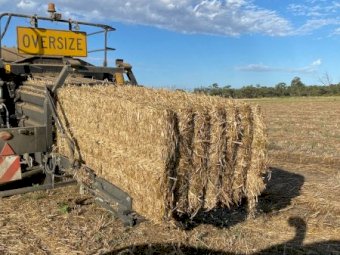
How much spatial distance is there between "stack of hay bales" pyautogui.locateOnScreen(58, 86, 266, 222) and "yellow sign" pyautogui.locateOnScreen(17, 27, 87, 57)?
2636mm

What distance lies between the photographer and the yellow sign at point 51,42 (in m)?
Result: 7.19

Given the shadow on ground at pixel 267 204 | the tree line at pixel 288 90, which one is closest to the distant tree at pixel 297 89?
the tree line at pixel 288 90

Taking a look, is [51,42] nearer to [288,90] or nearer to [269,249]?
[269,249]

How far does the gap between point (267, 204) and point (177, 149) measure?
268cm

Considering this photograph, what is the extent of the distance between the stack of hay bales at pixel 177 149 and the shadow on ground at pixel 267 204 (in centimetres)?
46

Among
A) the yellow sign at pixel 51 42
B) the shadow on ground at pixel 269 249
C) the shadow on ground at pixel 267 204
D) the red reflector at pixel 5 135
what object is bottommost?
the shadow on ground at pixel 269 249

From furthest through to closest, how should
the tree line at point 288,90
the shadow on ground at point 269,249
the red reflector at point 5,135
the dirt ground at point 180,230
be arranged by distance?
the tree line at point 288,90 < the red reflector at point 5,135 < the dirt ground at point 180,230 < the shadow on ground at point 269,249

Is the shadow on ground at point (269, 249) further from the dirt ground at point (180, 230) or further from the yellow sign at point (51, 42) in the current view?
Result: the yellow sign at point (51, 42)

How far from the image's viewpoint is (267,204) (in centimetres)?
623

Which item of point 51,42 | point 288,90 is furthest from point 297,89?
point 51,42

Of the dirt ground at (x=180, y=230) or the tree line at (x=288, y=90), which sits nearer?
the dirt ground at (x=180, y=230)

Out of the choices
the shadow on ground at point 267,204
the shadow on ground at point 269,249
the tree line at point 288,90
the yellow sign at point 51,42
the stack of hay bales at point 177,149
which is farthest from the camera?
the tree line at point 288,90

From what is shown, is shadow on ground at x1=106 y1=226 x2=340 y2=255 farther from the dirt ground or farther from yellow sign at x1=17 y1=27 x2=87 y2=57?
yellow sign at x1=17 y1=27 x2=87 y2=57

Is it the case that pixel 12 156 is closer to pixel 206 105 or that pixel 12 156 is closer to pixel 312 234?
pixel 206 105
